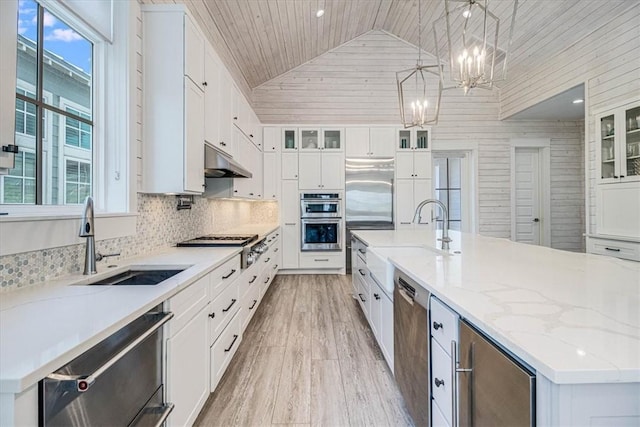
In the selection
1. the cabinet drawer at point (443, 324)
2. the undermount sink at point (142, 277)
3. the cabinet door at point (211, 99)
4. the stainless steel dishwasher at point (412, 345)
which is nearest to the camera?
the cabinet drawer at point (443, 324)

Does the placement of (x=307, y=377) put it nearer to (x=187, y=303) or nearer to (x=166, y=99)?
(x=187, y=303)

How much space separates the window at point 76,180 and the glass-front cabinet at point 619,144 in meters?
4.82

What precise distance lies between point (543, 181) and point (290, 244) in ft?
16.2

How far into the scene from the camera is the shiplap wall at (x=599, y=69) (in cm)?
316

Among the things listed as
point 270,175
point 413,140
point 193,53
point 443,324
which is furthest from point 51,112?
point 413,140

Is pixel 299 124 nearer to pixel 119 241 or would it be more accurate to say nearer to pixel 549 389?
pixel 119 241

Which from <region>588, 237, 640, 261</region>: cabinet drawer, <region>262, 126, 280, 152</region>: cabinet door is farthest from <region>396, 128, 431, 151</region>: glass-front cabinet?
<region>588, 237, 640, 261</region>: cabinet drawer

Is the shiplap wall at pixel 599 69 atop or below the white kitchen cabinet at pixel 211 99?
atop

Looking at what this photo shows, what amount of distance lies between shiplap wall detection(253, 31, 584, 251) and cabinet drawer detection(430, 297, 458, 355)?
4915 millimetres

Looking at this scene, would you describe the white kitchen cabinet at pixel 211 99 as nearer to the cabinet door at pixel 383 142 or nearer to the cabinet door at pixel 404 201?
the cabinet door at pixel 383 142

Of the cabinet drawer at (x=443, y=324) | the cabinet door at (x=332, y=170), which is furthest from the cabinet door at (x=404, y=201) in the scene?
the cabinet drawer at (x=443, y=324)

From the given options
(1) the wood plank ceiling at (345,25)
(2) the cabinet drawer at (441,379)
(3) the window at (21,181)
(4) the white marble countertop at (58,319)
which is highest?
(1) the wood plank ceiling at (345,25)

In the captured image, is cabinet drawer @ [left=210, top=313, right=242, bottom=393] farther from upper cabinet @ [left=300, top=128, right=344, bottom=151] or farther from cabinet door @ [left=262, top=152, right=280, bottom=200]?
upper cabinet @ [left=300, top=128, right=344, bottom=151]

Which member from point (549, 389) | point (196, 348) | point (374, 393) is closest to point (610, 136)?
point (374, 393)
